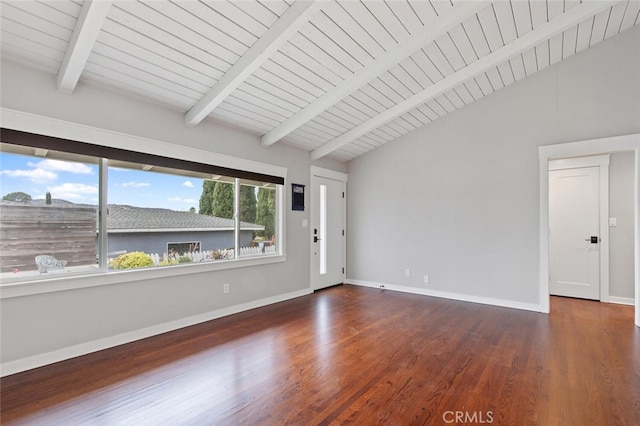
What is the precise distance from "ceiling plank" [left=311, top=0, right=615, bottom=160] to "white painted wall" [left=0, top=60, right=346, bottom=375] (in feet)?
5.26

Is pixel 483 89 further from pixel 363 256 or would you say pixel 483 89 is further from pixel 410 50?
pixel 363 256

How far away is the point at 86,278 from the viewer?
2912 millimetres

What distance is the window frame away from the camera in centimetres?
257

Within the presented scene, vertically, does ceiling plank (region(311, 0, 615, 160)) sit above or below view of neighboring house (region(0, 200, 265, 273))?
above

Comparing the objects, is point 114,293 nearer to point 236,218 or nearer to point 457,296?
point 236,218

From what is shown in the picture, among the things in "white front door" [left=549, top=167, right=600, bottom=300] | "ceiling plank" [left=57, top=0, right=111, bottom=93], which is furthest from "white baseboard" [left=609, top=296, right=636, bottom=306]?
"ceiling plank" [left=57, top=0, right=111, bottom=93]

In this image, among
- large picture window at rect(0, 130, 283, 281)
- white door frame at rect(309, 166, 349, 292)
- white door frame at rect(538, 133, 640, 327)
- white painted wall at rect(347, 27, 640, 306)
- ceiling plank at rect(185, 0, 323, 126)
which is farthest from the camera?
white door frame at rect(309, 166, 349, 292)

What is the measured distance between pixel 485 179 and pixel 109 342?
5241 mm

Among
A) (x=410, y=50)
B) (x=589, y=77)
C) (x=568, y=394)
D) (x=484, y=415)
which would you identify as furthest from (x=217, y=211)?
(x=589, y=77)

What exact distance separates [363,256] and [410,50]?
382 centimetres

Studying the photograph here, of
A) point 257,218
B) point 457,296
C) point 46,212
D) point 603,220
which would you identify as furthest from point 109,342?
point 603,220

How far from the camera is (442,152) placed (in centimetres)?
525

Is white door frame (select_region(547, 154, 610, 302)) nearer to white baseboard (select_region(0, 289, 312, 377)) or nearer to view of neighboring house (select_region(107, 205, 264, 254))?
white baseboard (select_region(0, 289, 312, 377))

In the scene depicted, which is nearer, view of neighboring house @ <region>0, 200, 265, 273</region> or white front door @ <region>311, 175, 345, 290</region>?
view of neighboring house @ <region>0, 200, 265, 273</region>
